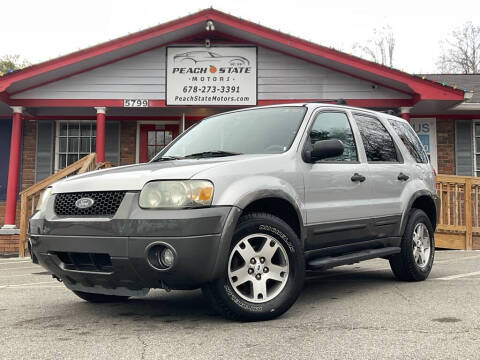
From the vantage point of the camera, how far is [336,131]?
461 centimetres

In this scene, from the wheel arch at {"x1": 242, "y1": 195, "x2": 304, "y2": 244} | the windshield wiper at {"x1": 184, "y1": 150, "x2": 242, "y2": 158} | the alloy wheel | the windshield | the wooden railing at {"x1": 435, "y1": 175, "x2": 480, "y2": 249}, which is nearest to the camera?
the alloy wheel

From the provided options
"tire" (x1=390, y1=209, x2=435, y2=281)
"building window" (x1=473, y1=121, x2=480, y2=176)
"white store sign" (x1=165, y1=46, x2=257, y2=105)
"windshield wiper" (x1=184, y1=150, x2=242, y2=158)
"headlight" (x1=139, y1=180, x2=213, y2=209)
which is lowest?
"tire" (x1=390, y1=209, x2=435, y2=281)

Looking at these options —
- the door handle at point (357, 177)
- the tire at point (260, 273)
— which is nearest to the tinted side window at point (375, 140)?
the door handle at point (357, 177)

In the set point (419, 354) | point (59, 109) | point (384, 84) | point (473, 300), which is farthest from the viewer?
point (59, 109)

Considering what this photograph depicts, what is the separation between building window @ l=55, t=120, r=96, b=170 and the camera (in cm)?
1316

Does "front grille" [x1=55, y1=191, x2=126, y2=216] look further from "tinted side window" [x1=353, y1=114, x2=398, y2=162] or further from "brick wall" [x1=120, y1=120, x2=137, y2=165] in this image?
"brick wall" [x1=120, y1=120, x2=137, y2=165]

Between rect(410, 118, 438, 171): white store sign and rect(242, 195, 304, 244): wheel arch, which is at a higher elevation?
rect(410, 118, 438, 171): white store sign

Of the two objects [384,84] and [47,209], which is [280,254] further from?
[384,84]

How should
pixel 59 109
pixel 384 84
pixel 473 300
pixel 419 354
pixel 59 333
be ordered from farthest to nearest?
1. pixel 59 109
2. pixel 384 84
3. pixel 473 300
4. pixel 59 333
5. pixel 419 354

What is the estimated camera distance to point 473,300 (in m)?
4.24

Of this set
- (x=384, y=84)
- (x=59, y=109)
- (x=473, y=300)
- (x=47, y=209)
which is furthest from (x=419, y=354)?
(x=59, y=109)

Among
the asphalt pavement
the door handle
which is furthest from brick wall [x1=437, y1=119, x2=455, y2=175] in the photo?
the door handle

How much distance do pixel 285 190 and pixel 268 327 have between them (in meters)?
1.03

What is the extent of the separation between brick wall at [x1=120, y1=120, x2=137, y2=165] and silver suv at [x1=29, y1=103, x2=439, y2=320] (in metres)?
8.65
